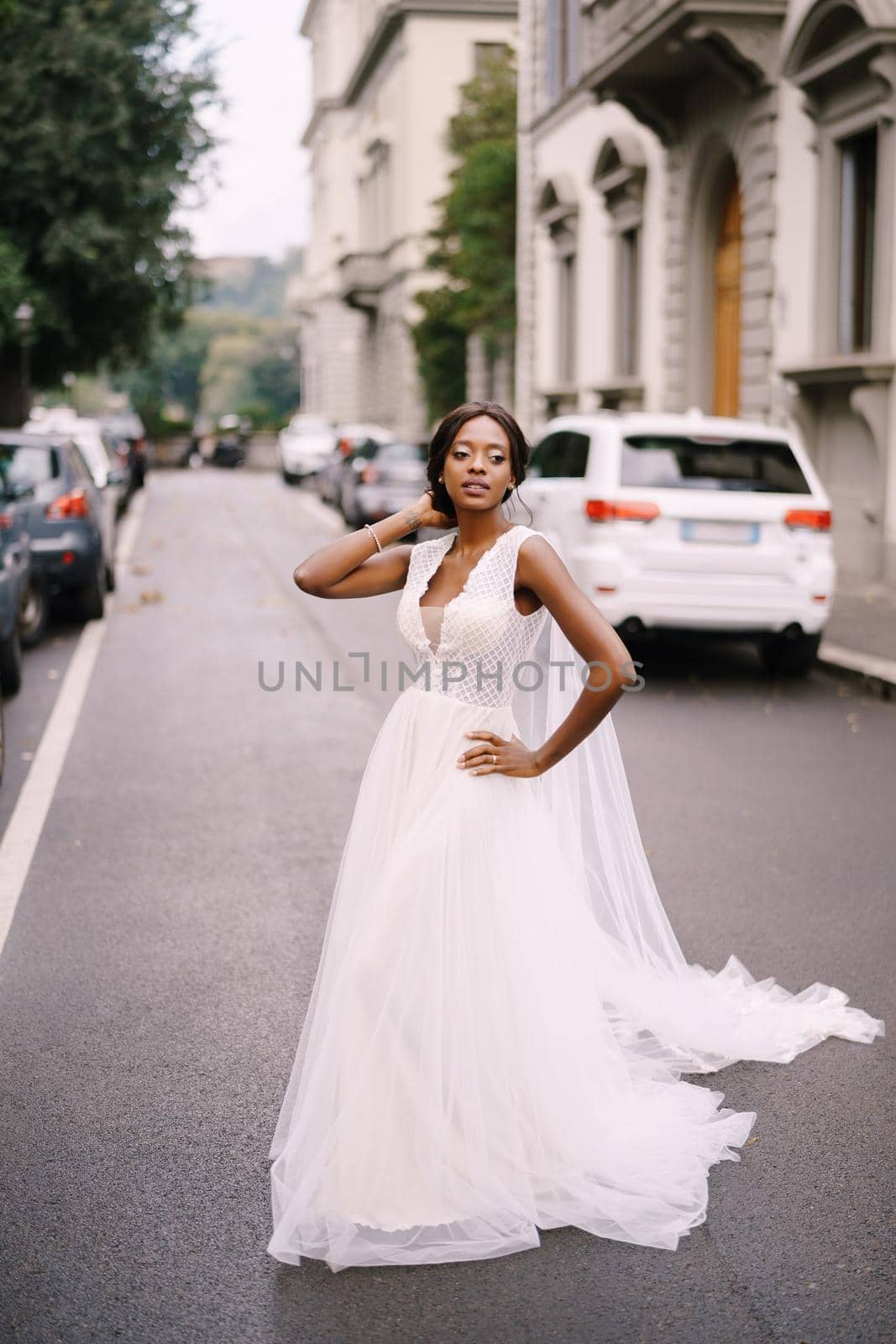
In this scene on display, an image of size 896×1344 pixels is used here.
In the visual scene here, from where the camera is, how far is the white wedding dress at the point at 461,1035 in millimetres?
3348

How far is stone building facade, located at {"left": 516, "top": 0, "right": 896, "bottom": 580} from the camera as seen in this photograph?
1553 cm

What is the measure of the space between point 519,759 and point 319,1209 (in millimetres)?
1060

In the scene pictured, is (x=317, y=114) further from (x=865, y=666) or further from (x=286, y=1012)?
(x=286, y=1012)

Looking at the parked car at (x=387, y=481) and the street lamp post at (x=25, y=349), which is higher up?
the street lamp post at (x=25, y=349)

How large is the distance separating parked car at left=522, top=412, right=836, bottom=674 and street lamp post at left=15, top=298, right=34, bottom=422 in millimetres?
21676

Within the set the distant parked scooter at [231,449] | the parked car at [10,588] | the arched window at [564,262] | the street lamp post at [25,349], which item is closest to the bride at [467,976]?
the parked car at [10,588]

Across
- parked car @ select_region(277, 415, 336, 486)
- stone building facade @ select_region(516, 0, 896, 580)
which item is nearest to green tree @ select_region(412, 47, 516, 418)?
parked car @ select_region(277, 415, 336, 486)

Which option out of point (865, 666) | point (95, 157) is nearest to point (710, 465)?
point (865, 666)

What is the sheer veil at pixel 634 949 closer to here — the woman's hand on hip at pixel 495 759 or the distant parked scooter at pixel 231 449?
the woman's hand on hip at pixel 495 759

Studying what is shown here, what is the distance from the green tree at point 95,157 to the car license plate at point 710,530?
2145cm

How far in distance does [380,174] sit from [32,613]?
137 feet

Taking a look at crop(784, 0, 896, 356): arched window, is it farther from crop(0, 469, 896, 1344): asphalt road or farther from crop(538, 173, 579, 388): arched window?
crop(538, 173, 579, 388): arched window

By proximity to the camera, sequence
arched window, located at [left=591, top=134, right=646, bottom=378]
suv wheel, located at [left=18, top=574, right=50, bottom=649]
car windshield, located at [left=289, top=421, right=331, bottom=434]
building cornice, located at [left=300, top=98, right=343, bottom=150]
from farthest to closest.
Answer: building cornice, located at [left=300, top=98, right=343, bottom=150] → car windshield, located at [left=289, top=421, right=331, bottom=434] → arched window, located at [left=591, top=134, right=646, bottom=378] → suv wheel, located at [left=18, top=574, right=50, bottom=649]

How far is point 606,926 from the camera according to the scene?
171 inches
